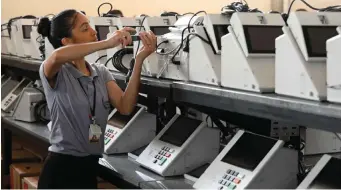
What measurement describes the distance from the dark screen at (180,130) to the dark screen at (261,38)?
647 millimetres

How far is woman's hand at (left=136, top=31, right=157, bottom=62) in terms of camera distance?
Result: 8.48ft

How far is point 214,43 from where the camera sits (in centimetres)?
231

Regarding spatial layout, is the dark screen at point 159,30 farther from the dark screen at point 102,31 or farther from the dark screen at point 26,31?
the dark screen at point 26,31

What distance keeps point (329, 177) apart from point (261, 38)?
58 cm

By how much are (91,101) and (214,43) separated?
2.08ft

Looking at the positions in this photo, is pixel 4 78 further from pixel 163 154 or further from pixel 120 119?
pixel 163 154

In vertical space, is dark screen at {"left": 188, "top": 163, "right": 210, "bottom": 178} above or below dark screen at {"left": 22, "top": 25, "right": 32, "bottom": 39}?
below

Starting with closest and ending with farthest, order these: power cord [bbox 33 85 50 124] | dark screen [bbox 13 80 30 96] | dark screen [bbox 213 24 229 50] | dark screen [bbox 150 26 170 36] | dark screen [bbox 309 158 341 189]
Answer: dark screen [bbox 309 158 341 189], dark screen [bbox 213 24 229 50], dark screen [bbox 150 26 170 36], power cord [bbox 33 85 50 124], dark screen [bbox 13 80 30 96]

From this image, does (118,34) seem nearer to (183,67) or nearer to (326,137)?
(183,67)

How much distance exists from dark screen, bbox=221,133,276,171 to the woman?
644 millimetres

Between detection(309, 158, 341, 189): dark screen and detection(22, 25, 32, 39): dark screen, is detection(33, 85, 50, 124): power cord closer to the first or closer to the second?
detection(22, 25, 32, 39): dark screen

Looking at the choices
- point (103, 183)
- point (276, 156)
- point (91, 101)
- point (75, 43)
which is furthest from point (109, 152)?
point (276, 156)

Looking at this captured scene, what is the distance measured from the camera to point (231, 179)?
2.10 meters

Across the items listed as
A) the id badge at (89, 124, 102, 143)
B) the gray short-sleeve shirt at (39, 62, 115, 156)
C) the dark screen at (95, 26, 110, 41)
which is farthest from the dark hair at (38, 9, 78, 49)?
the dark screen at (95, 26, 110, 41)
